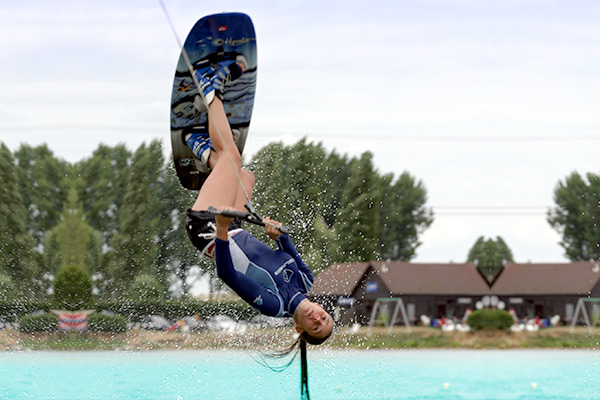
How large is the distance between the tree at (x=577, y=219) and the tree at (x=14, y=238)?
58.3 ft

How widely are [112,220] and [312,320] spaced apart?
1707cm

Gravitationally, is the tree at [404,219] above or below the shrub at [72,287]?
above

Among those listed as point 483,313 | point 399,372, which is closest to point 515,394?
point 483,313

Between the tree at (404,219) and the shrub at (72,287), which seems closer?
the shrub at (72,287)

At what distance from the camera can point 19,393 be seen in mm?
9297

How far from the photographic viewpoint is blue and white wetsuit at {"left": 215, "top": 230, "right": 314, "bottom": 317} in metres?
4.19

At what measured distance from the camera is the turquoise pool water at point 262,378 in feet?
31.6

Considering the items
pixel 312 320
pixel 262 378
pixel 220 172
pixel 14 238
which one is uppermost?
pixel 14 238

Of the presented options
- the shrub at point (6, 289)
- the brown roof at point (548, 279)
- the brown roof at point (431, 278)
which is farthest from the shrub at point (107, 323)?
the brown roof at point (548, 279)

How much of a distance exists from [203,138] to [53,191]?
16.5 m

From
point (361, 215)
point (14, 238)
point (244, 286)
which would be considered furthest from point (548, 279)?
point (244, 286)

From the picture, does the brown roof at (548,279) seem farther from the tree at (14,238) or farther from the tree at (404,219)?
the tree at (14,238)

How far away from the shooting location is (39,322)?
16.6 metres

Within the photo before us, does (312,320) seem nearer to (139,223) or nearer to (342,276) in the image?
(139,223)
